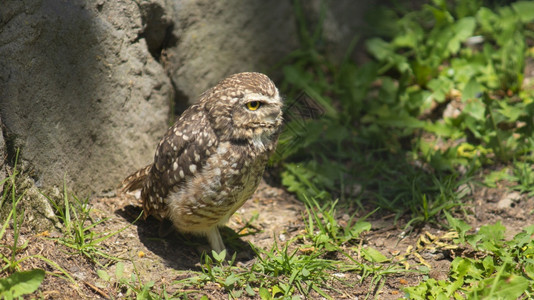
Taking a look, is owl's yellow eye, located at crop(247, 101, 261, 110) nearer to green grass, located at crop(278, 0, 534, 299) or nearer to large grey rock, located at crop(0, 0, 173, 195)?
green grass, located at crop(278, 0, 534, 299)

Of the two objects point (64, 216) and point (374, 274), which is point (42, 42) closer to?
point (64, 216)

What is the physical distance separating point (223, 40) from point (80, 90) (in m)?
1.45

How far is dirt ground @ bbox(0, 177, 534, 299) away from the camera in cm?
311

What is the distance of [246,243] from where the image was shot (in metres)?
3.98

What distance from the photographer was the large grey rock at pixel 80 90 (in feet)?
10.4

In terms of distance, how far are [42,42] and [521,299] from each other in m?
2.99

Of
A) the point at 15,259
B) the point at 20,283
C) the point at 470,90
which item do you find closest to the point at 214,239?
the point at 15,259

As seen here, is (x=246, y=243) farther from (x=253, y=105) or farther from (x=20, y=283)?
(x=20, y=283)

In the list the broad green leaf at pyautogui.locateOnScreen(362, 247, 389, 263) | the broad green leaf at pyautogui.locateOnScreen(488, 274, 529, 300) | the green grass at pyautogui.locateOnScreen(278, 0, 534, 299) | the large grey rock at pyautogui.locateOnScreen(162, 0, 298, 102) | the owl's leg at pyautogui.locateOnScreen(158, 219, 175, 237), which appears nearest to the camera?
the broad green leaf at pyautogui.locateOnScreen(488, 274, 529, 300)

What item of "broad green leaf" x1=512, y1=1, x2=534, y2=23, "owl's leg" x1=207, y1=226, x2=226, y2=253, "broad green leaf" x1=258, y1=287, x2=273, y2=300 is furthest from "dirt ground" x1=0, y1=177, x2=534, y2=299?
"broad green leaf" x1=512, y1=1, x2=534, y2=23

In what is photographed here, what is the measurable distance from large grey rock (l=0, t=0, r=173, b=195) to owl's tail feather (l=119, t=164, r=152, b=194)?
10 cm

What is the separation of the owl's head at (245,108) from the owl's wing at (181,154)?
0.31 feet

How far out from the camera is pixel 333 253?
364 centimetres

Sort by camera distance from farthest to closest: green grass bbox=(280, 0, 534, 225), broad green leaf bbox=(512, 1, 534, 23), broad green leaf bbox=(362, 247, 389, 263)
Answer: broad green leaf bbox=(512, 1, 534, 23) < green grass bbox=(280, 0, 534, 225) < broad green leaf bbox=(362, 247, 389, 263)
